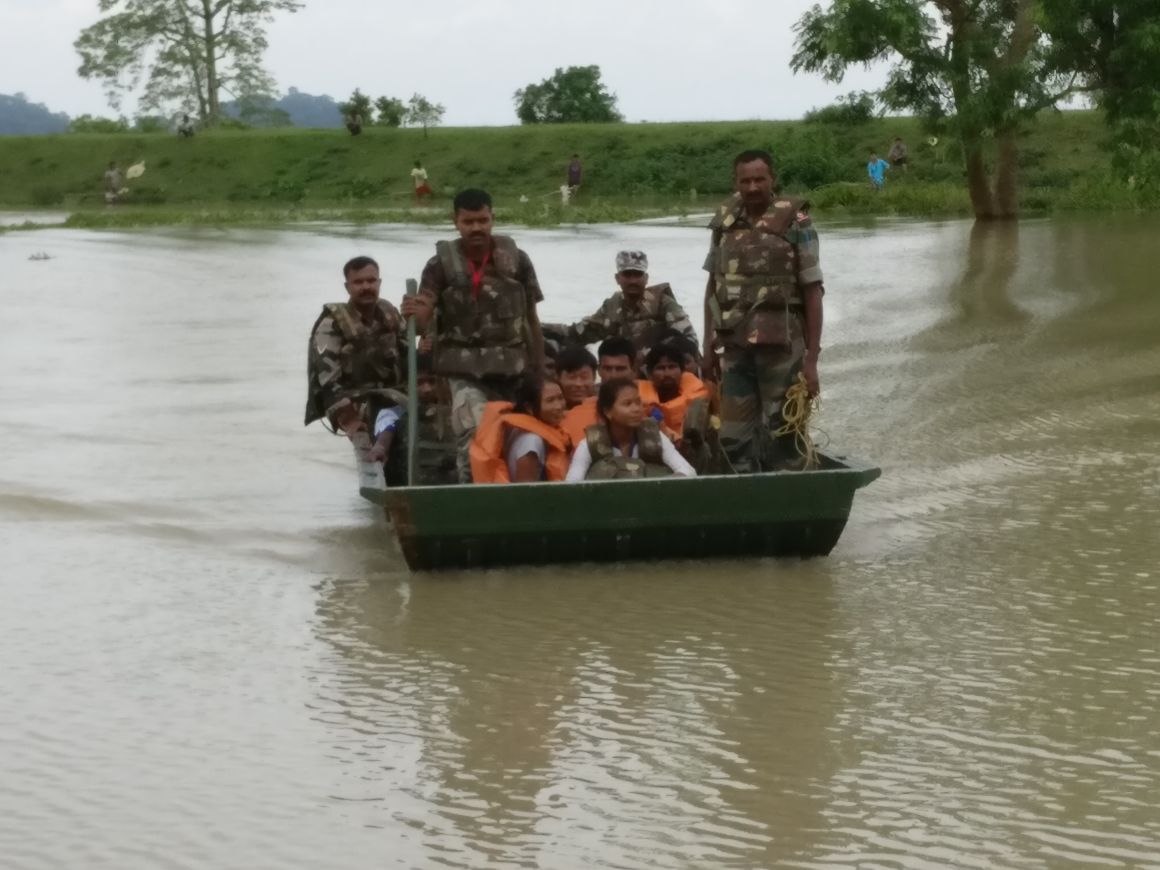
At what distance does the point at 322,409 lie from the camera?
997 centimetres

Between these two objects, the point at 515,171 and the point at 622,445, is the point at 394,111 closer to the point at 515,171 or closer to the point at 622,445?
the point at 515,171

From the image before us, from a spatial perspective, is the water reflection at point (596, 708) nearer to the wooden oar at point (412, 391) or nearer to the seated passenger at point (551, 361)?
the wooden oar at point (412, 391)

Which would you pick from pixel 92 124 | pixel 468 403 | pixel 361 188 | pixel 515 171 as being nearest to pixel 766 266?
pixel 468 403

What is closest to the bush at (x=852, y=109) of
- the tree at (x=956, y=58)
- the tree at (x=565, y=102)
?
the tree at (x=956, y=58)

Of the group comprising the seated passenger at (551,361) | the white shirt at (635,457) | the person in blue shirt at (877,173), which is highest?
the person in blue shirt at (877,173)

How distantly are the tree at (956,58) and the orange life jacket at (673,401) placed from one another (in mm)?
21436

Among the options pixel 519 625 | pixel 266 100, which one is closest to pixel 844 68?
pixel 519 625

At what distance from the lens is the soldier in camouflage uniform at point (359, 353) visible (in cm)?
989

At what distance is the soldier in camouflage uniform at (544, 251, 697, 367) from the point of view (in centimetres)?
1068

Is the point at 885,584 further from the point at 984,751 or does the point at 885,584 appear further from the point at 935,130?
the point at 935,130

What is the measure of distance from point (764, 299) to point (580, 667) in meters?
2.37

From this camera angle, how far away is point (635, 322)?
10.8m

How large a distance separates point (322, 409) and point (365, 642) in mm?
2705

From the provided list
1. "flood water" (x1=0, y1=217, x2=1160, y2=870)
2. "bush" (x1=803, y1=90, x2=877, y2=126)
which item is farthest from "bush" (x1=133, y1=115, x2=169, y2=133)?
"flood water" (x1=0, y1=217, x2=1160, y2=870)
